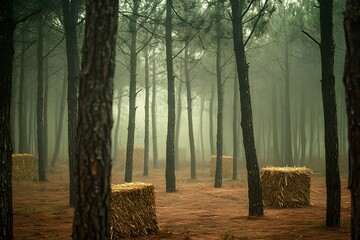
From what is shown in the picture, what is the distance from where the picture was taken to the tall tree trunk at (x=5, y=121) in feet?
17.1

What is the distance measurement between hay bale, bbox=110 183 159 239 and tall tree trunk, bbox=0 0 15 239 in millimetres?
2048

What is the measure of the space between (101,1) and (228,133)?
39871 mm

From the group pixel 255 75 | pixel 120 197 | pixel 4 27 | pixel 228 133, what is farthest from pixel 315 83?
pixel 4 27

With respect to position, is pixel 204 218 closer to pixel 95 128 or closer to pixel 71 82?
pixel 71 82

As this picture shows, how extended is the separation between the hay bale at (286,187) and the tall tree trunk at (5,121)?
7.82m

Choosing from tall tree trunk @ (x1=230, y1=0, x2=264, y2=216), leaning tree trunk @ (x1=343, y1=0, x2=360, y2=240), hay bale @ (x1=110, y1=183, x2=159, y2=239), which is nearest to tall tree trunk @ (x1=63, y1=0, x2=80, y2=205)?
hay bale @ (x1=110, y1=183, x2=159, y2=239)

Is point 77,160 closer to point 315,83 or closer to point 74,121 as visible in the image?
point 74,121

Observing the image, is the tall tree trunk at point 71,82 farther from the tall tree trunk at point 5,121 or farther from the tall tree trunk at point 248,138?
the tall tree trunk at point 5,121

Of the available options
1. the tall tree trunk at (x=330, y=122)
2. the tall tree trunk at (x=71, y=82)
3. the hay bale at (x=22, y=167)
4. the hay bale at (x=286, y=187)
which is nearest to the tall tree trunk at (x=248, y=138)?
the hay bale at (x=286, y=187)

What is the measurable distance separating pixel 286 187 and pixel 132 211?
5.61 meters

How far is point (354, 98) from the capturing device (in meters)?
3.46

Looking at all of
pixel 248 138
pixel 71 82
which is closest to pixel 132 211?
pixel 248 138

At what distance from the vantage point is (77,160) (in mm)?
3955

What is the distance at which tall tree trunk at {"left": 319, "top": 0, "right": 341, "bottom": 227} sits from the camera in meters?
7.40
